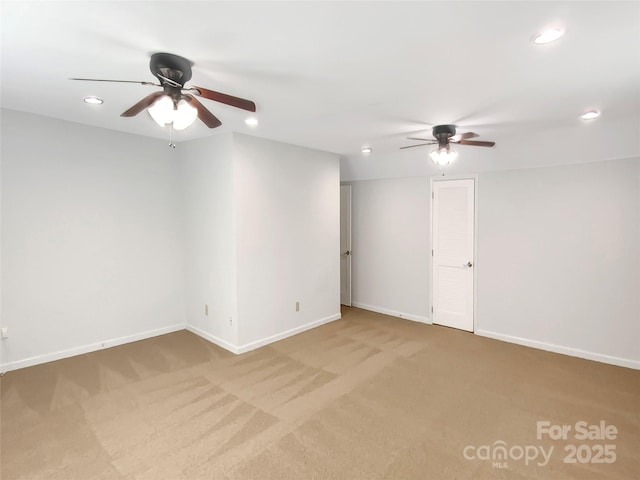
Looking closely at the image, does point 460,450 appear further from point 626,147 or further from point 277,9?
point 626,147

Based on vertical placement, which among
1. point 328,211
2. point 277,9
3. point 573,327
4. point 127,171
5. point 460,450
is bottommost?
point 460,450

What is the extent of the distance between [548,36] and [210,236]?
3708 millimetres

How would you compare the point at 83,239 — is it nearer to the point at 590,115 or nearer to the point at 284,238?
the point at 284,238

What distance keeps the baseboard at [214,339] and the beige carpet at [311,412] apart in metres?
0.10

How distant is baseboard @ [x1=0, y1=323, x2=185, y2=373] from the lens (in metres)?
3.58

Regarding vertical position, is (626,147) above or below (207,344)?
above

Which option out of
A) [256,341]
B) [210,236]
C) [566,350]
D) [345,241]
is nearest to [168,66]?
[210,236]

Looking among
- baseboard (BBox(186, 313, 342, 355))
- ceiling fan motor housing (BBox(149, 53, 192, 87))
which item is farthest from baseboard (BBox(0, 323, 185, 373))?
ceiling fan motor housing (BBox(149, 53, 192, 87))

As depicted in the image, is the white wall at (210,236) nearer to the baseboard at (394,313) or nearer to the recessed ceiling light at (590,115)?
the baseboard at (394,313)

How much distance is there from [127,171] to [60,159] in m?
0.68

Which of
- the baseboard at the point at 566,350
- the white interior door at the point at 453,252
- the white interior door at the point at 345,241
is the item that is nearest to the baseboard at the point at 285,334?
the white interior door at the point at 345,241

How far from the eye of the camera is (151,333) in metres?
4.57

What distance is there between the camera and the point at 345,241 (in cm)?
621

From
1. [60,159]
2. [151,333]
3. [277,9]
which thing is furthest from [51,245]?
[277,9]
